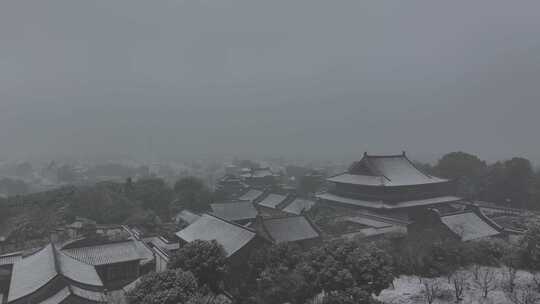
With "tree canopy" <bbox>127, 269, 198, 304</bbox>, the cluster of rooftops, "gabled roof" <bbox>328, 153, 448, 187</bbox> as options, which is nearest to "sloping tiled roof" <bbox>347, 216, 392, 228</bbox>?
the cluster of rooftops

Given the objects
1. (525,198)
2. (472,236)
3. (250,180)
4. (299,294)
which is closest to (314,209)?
(472,236)

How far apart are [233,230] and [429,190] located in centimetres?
2703

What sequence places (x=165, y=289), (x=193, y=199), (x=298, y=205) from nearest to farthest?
(x=165, y=289) < (x=193, y=199) < (x=298, y=205)

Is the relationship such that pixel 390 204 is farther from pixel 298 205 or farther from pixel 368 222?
pixel 298 205

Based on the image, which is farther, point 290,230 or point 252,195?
point 252,195

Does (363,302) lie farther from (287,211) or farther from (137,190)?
(137,190)

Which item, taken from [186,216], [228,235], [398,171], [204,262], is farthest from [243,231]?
[398,171]

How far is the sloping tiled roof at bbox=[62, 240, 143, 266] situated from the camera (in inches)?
927

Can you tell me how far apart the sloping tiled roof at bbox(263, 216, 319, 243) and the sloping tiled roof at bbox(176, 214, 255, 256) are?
285 centimetres

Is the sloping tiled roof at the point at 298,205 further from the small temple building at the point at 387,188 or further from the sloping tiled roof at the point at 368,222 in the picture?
the sloping tiled roof at the point at 368,222

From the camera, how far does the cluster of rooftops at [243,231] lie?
64.6 ft

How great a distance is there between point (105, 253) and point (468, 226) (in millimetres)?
29707

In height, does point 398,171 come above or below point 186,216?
above

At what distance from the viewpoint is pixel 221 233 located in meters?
26.8
